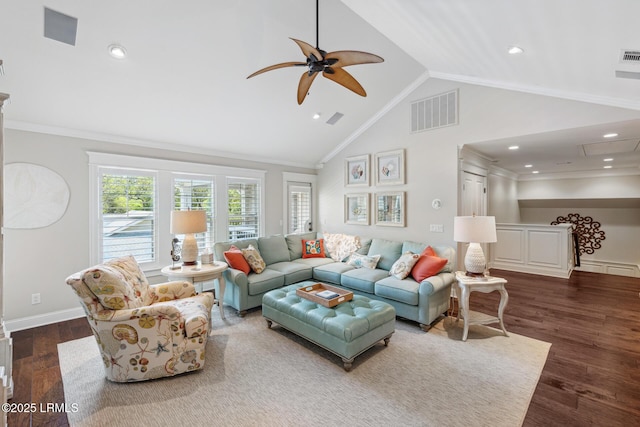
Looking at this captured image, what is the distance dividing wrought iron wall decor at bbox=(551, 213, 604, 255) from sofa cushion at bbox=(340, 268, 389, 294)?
20.9 feet

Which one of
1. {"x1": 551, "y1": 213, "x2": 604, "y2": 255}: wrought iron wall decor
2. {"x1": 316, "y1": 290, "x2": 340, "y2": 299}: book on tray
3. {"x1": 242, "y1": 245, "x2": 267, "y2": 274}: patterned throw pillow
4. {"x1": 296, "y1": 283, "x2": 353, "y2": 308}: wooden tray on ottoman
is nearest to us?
{"x1": 296, "y1": 283, "x2": 353, "y2": 308}: wooden tray on ottoman

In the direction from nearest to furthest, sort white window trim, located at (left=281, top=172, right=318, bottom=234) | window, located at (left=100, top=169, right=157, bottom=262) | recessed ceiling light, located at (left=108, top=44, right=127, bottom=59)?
recessed ceiling light, located at (left=108, top=44, right=127, bottom=59) < window, located at (left=100, top=169, right=157, bottom=262) < white window trim, located at (left=281, top=172, right=318, bottom=234)

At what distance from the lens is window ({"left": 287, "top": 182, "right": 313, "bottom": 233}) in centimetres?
622

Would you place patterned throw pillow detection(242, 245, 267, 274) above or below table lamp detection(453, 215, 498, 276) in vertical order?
below

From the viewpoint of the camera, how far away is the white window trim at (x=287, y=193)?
6.09 meters

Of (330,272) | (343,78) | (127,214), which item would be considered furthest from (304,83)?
(127,214)

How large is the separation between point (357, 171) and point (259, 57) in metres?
3.00

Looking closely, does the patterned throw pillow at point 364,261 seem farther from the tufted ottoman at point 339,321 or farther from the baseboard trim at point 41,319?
the baseboard trim at point 41,319

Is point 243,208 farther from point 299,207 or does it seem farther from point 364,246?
point 364,246

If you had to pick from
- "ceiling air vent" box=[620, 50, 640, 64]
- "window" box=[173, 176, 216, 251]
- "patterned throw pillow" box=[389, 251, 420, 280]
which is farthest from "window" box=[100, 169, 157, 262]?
"ceiling air vent" box=[620, 50, 640, 64]

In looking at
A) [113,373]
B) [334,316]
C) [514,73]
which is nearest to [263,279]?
[334,316]

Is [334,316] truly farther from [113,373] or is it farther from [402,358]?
[113,373]

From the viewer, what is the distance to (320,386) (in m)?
2.31

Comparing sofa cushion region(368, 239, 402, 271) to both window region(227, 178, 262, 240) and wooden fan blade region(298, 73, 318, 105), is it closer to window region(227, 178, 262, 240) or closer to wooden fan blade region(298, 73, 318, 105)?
window region(227, 178, 262, 240)
